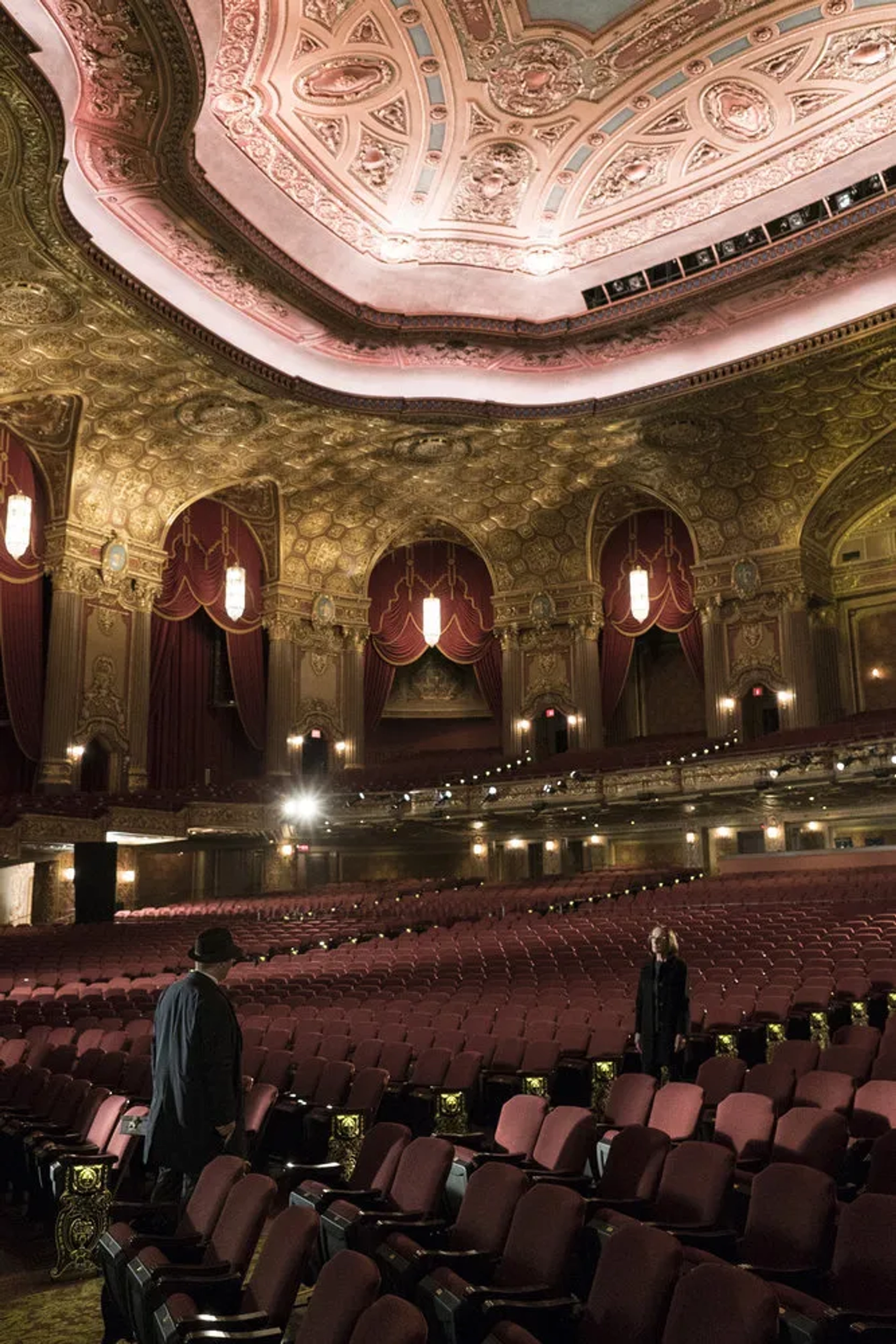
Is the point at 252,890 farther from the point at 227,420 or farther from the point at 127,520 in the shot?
Result: the point at 227,420

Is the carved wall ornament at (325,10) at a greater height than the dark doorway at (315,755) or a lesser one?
greater


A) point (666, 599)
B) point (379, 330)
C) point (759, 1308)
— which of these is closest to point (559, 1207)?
point (759, 1308)

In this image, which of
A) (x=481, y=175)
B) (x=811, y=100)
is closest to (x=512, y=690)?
(x=481, y=175)

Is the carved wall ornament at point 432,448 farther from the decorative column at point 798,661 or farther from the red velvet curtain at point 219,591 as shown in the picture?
the decorative column at point 798,661

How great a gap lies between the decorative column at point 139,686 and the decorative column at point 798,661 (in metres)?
13.5

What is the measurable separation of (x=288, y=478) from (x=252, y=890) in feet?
30.5

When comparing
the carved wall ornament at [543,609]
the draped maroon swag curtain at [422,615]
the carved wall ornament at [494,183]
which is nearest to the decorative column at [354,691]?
the draped maroon swag curtain at [422,615]

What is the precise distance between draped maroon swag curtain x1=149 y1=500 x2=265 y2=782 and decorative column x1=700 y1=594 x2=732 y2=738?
408 inches

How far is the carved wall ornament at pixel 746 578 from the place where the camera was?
24.5 metres

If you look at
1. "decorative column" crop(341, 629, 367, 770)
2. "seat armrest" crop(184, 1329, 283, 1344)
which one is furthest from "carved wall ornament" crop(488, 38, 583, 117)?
"seat armrest" crop(184, 1329, 283, 1344)

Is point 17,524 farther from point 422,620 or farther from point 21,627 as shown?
point 422,620

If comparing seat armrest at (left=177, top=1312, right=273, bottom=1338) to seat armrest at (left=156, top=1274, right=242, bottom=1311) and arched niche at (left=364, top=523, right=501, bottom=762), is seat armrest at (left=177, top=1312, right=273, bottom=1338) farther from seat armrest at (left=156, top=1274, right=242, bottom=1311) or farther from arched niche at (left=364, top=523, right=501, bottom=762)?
arched niche at (left=364, top=523, right=501, bottom=762)

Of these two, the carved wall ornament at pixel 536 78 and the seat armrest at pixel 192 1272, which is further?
the carved wall ornament at pixel 536 78

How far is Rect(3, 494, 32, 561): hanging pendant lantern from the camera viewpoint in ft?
61.9
